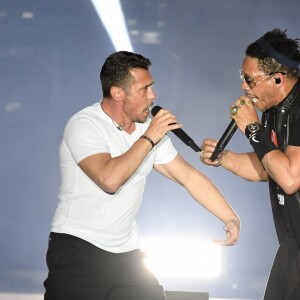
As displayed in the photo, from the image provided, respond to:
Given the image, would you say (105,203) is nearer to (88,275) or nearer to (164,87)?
(88,275)

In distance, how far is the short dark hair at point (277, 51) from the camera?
9.86 ft

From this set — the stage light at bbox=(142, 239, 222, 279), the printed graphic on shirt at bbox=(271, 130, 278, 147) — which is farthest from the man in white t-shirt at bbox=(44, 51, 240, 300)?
the stage light at bbox=(142, 239, 222, 279)

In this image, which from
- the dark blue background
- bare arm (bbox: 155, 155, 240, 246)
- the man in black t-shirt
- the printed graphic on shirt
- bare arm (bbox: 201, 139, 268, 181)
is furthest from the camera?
the dark blue background

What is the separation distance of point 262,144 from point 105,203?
2.12ft

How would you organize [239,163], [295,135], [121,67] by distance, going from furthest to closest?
[239,163] → [121,67] → [295,135]

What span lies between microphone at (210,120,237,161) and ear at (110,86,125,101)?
0.45 meters

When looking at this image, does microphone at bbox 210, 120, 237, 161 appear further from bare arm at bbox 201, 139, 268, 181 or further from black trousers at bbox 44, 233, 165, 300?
black trousers at bbox 44, 233, 165, 300

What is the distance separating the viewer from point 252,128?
9.50ft

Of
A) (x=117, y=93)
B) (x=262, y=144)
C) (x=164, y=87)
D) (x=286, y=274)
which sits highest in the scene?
(x=164, y=87)

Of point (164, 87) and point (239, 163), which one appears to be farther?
point (164, 87)

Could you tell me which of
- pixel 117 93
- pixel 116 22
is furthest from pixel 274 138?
pixel 116 22

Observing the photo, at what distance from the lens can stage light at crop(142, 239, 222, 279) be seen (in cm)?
491

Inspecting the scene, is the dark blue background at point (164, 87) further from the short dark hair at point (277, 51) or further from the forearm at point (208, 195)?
the short dark hair at point (277, 51)

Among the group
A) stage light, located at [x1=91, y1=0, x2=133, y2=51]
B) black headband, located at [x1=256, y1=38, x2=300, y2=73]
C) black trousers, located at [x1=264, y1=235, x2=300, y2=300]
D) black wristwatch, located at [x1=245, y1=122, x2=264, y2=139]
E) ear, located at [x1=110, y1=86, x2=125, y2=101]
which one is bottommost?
black trousers, located at [x1=264, y1=235, x2=300, y2=300]
